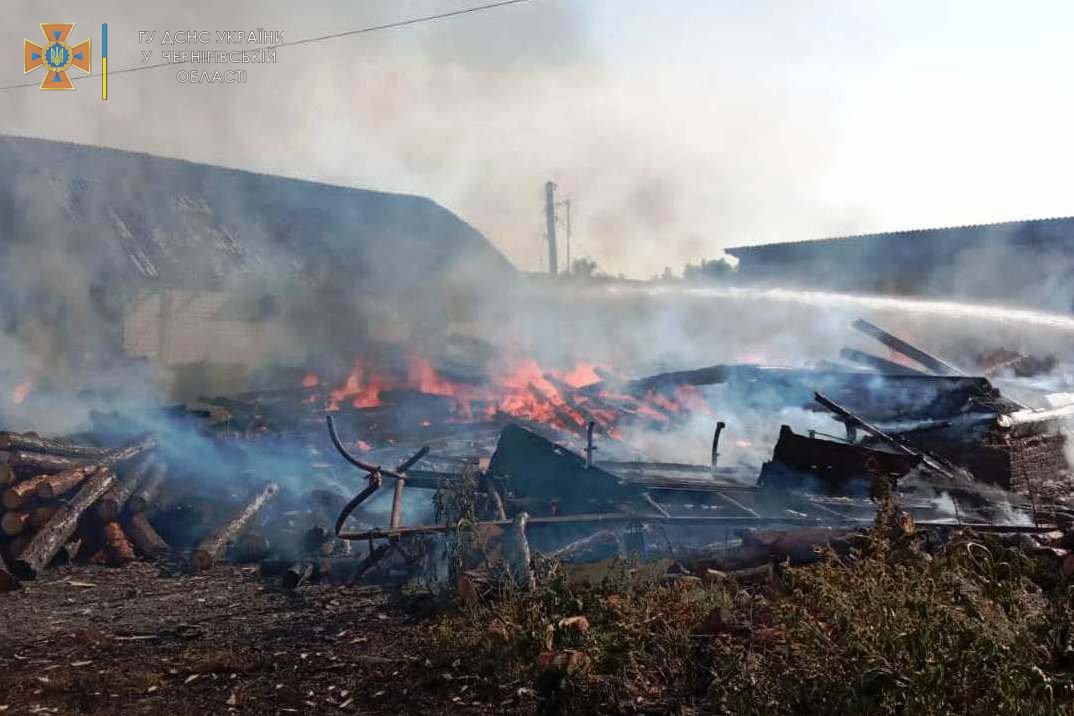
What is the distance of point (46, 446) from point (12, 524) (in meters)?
1.44

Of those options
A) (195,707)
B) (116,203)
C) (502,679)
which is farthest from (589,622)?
(116,203)

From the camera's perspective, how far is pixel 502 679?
208 inches

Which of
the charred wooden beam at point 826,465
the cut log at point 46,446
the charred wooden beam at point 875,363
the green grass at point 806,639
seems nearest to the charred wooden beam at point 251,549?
the cut log at point 46,446

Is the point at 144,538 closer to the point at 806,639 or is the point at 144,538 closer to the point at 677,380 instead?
the point at 806,639

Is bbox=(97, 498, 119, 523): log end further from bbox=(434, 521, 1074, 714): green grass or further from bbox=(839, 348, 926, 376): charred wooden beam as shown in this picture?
bbox=(839, 348, 926, 376): charred wooden beam

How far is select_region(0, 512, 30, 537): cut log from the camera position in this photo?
912 centimetres

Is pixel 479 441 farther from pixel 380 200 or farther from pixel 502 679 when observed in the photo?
pixel 380 200

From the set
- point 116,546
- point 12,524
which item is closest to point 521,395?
point 116,546

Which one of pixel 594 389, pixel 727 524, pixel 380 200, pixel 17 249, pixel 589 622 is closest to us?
pixel 589 622

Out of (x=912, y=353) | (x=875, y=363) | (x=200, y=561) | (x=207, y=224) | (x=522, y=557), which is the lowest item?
(x=200, y=561)

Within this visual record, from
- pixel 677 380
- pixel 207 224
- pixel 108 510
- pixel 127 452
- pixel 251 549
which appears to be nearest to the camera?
pixel 251 549

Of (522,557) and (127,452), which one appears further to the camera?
(127,452)

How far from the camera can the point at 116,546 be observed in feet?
31.1

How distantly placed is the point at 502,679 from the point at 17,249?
1759 centimetres
